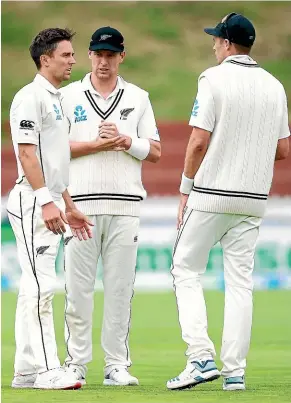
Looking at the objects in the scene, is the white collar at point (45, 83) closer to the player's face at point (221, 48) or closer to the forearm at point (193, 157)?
the forearm at point (193, 157)

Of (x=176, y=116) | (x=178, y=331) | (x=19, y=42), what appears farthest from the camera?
(x=19, y=42)

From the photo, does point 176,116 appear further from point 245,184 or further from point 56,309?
point 245,184

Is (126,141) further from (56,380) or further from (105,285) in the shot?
(56,380)

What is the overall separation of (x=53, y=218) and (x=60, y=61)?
0.88 m

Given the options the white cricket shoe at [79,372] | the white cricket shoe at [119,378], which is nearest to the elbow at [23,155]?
the white cricket shoe at [79,372]

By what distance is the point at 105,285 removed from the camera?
23.2 ft

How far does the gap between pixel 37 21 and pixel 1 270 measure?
13.2 meters

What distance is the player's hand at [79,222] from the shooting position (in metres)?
6.68

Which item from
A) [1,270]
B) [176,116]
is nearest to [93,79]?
[1,270]

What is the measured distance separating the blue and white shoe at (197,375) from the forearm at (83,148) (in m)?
1.35

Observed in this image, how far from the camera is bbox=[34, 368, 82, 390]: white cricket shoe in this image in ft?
20.9

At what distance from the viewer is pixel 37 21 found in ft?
90.5

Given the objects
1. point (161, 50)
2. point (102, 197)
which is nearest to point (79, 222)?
point (102, 197)

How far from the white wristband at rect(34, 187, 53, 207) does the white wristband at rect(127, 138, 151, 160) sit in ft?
2.73
